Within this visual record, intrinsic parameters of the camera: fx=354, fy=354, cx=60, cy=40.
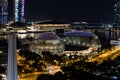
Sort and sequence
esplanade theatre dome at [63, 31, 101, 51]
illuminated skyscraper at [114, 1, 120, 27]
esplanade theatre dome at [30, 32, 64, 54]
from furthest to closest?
illuminated skyscraper at [114, 1, 120, 27] → esplanade theatre dome at [63, 31, 101, 51] → esplanade theatre dome at [30, 32, 64, 54]

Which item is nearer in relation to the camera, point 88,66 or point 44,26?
point 88,66

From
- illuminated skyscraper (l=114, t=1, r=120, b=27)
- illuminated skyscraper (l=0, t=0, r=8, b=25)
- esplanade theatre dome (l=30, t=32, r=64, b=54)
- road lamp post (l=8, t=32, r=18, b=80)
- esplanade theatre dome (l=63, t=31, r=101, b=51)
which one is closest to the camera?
road lamp post (l=8, t=32, r=18, b=80)

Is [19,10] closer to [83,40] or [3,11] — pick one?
[3,11]

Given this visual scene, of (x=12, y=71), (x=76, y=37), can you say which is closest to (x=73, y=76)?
(x=12, y=71)

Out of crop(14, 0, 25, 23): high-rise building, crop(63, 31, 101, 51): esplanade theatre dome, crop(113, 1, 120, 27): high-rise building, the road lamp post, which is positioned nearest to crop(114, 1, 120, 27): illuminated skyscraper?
crop(113, 1, 120, 27): high-rise building

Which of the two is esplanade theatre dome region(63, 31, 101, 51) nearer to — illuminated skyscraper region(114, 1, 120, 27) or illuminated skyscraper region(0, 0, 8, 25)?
illuminated skyscraper region(0, 0, 8, 25)

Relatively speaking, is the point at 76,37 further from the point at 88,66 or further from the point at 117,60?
the point at 88,66

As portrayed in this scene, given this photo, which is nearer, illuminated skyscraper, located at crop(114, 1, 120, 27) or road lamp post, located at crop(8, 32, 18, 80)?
road lamp post, located at crop(8, 32, 18, 80)

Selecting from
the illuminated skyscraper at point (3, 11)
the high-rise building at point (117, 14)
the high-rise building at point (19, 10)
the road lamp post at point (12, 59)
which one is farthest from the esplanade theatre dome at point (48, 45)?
the high-rise building at point (117, 14)
